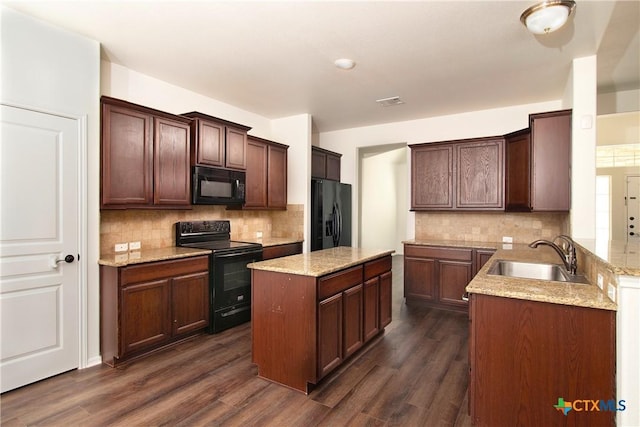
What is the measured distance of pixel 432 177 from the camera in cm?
468

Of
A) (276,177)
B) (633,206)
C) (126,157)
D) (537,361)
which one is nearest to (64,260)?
(126,157)

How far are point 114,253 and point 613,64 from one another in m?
5.11

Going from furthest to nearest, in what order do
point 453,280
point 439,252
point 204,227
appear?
point 439,252 < point 453,280 < point 204,227

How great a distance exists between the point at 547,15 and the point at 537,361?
6.97 feet

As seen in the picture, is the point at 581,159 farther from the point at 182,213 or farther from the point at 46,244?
the point at 46,244

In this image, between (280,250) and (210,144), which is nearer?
(210,144)

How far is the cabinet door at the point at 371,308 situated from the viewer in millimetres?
2998

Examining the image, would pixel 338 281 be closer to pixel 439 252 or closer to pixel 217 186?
pixel 217 186

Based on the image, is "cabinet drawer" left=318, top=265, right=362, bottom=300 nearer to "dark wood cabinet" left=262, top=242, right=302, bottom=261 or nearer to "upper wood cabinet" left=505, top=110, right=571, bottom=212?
"dark wood cabinet" left=262, top=242, right=302, bottom=261

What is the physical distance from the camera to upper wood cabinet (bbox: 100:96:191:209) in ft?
9.47

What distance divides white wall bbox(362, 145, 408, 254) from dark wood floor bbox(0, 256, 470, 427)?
5.24 metres

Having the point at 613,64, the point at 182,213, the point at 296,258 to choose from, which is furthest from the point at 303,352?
the point at 613,64

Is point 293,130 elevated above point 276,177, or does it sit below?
above

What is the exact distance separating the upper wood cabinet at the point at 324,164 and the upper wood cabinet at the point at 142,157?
2167mm
